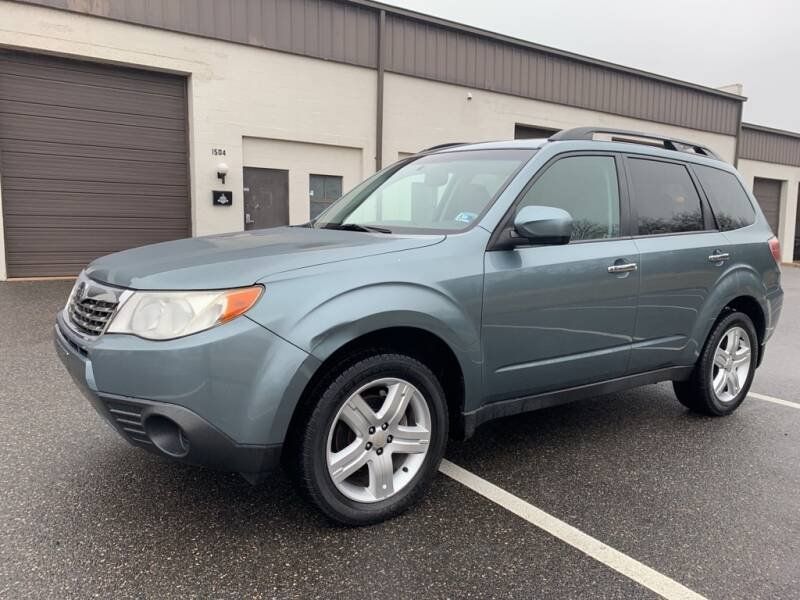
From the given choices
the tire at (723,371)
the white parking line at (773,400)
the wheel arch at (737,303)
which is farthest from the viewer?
the white parking line at (773,400)

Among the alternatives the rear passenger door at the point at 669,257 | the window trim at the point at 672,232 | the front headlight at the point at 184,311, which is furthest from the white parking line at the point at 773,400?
the front headlight at the point at 184,311

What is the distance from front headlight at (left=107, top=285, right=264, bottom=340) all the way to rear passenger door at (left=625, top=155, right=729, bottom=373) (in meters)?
2.33

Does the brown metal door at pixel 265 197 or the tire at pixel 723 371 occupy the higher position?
the brown metal door at pixel 265 197

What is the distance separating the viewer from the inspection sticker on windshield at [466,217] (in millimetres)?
3030

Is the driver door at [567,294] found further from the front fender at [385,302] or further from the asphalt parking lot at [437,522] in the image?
the asphalt parking lot at [437,522]

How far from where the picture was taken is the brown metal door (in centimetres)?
1232

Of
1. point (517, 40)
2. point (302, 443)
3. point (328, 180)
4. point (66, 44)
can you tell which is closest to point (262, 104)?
point (328, 180)

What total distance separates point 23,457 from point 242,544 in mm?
1579

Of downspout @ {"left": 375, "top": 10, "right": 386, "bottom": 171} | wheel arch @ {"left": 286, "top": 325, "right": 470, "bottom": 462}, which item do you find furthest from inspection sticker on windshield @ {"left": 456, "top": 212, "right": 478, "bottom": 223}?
downspout @ {"left": 375, "top": 10, "right": 386, "bottom": 171}

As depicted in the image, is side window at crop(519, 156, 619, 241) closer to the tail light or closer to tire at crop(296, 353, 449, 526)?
tire at crop(296, 353, 449, 526)

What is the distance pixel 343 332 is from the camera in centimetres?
242

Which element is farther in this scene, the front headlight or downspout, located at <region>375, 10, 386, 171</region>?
downspout, located at <region>375, 10, 386, 171</region>

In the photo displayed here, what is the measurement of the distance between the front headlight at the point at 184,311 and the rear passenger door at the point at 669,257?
2334 mm

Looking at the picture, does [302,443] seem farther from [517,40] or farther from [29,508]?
[517,40]
